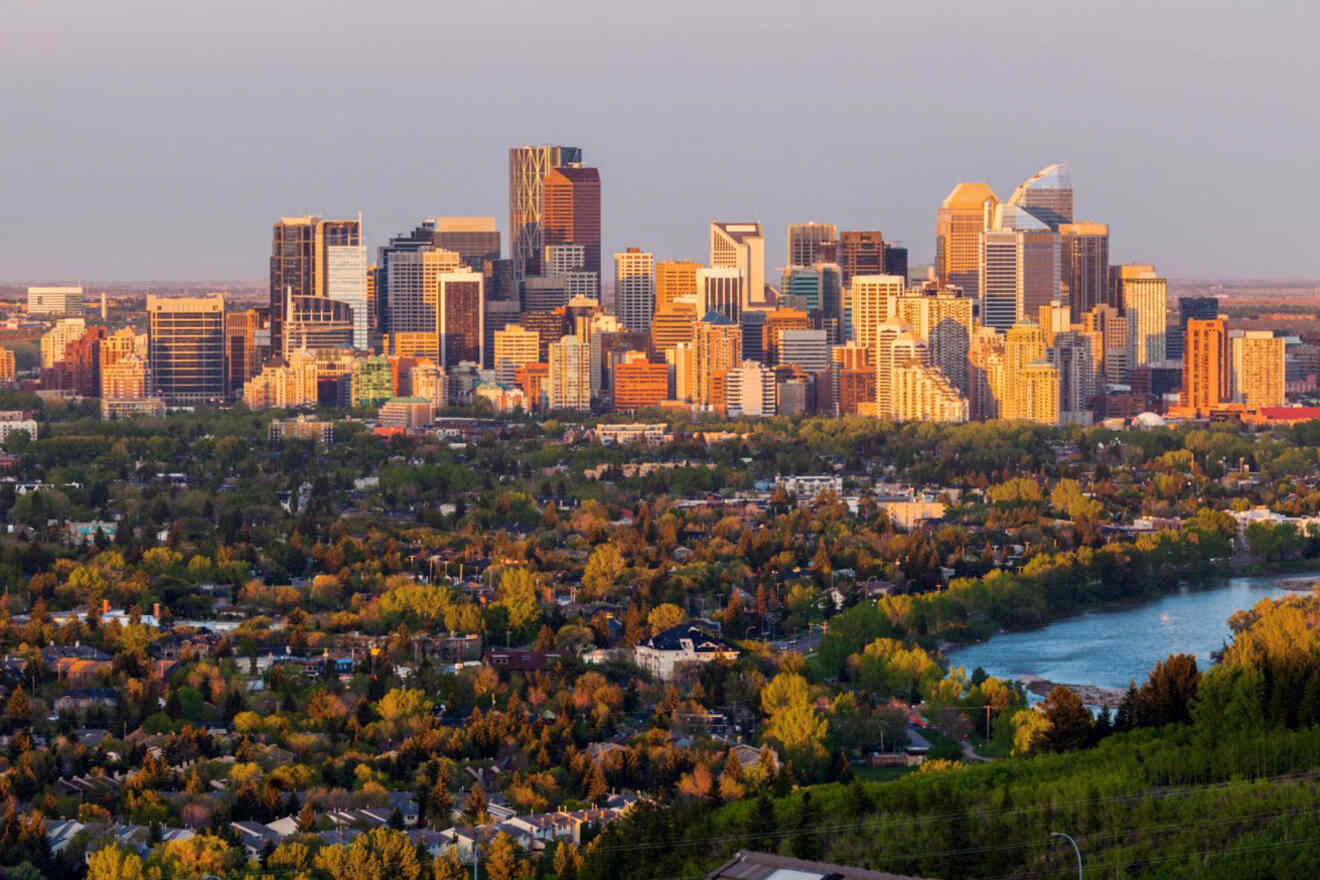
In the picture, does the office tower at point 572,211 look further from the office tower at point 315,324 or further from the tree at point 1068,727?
the tree at point 1068,727

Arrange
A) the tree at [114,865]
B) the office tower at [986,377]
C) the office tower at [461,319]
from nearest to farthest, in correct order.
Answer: the tree at [114,865], the office tower at [986,377], the office tower at [461,319]

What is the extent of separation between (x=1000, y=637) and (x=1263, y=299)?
71.8m

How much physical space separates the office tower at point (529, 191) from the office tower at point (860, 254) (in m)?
8.61

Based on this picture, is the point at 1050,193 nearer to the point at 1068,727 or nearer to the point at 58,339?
the point at 58,339

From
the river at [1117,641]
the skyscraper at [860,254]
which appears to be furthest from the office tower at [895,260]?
the river at [1117,641]

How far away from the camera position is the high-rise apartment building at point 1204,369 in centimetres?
6272

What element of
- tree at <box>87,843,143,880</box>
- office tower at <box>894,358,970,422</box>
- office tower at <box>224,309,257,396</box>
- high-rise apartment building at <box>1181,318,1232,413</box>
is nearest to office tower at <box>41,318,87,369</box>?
office tower at <box>224,309,257,396</box>

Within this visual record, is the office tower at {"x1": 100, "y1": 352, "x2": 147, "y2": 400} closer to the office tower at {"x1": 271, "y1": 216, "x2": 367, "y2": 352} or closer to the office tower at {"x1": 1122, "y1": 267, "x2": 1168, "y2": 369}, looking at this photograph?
the office tower at {"x1": 271, "y1": 216, "x2": 367, "y2": 352}

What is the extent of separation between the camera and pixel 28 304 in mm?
87625

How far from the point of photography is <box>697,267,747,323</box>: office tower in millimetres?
73312

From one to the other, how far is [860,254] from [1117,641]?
51986 millimetres

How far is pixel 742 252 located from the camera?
8019 cm

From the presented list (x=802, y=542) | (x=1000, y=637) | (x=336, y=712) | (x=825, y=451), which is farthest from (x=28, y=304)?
(x=336, y=712)

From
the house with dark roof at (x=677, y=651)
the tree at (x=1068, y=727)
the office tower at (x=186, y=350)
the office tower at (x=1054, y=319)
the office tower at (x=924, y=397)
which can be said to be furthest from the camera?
the office tower at (x=1054, y=319)
